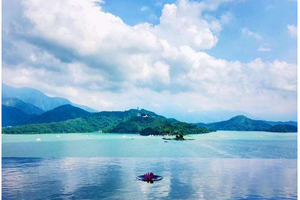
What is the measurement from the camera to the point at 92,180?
2464cm

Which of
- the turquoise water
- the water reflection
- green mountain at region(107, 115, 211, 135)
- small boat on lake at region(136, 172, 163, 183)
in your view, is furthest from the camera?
green mountain at region(107, 115, 211, 135)

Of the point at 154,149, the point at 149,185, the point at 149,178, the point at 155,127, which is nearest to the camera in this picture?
the point at 149,185

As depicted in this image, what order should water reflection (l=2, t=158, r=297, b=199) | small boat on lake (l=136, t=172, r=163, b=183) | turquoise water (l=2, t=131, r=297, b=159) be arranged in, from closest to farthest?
water reflection (l=2, t=158, r=297, b=199) < small boat on lake (l=136, t=172, r=163, b=183) < turquoise water (l=2, t=131, r=297, b=159)

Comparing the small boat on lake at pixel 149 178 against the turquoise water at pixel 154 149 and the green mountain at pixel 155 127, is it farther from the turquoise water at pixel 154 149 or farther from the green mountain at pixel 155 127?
the green mountain at pixel 155 127

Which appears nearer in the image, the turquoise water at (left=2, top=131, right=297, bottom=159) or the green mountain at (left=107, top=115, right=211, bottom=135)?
the turquoise water at (left=2, top=131, right=297, bottom=159)

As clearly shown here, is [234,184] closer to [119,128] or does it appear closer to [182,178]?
[182,178]

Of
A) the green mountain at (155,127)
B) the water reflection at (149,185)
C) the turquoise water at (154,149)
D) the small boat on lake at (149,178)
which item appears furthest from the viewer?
the green mountain at (155,127)

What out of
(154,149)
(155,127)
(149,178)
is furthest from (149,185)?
(155,127)

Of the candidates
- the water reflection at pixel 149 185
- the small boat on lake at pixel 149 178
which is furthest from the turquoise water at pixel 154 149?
the small boat on lake at pixel 149 178

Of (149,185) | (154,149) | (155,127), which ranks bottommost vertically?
(155,127)

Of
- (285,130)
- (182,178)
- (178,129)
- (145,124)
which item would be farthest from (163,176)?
(285,130)

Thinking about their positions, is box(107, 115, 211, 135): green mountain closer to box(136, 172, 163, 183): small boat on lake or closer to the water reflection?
the water reflection

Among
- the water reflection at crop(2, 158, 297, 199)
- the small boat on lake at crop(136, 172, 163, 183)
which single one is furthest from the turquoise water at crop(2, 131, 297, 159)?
the small boat on lake at crop(136, 172, 163, 183)

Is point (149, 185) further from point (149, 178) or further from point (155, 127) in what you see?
point (155, 127)
